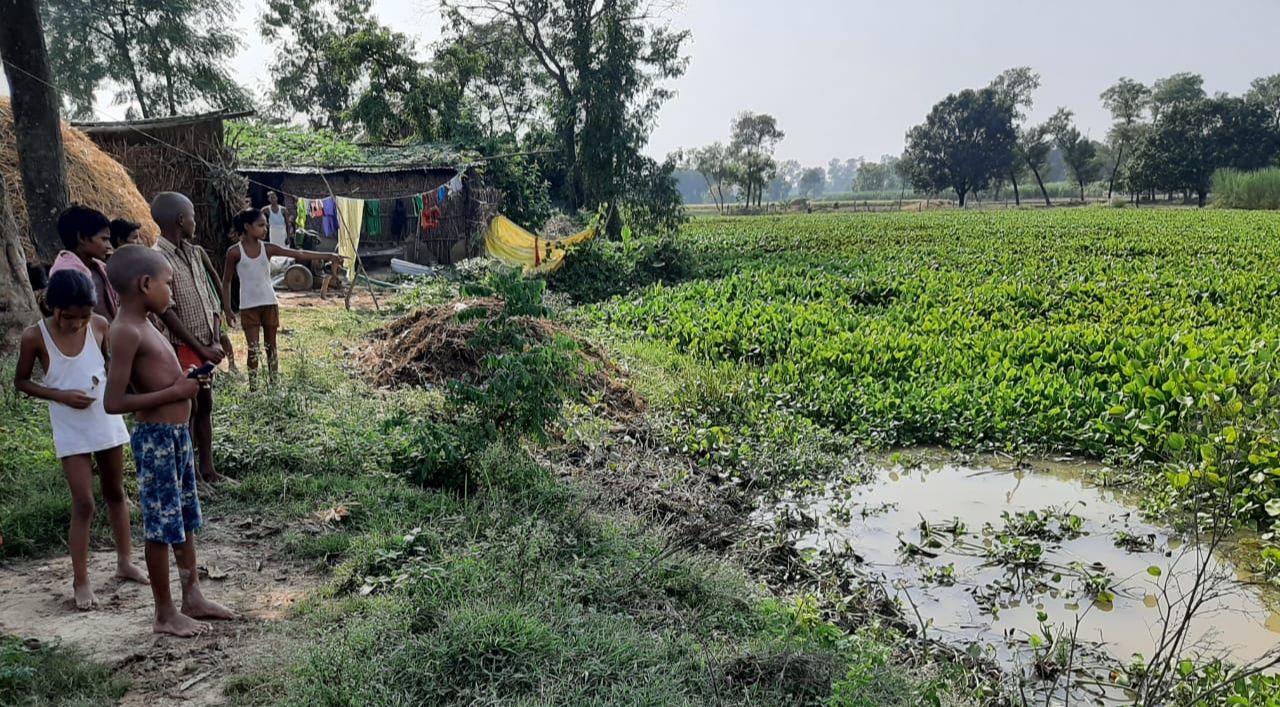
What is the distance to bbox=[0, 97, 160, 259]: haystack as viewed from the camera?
28.9ft

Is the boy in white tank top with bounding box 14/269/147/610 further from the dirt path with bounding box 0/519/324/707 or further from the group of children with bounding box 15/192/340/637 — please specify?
the dirt path with bounding box 0/519/324/707

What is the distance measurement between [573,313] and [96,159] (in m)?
6.66

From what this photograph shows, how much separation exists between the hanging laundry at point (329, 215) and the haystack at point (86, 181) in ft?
17.0

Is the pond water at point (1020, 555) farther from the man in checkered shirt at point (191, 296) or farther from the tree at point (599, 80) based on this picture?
the tree at point (599, 80)

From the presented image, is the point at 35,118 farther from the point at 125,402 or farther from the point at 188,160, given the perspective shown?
the point at 125,402

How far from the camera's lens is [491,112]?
3431 centimetres

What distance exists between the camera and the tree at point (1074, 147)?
60.8m

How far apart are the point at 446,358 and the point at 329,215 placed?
9.14 metres

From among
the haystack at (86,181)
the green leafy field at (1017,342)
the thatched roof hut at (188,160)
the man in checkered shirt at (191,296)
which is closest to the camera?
the man in checkered shirt at (191,296)

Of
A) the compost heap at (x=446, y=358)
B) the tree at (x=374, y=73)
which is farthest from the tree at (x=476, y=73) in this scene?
the compost heap at (x=446, y=358)

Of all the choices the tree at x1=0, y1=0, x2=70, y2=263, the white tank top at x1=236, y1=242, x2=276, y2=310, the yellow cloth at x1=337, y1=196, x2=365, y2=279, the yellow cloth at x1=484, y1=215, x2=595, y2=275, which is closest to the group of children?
the white tank top at x1=236, y1=242, x2=276, y2=310

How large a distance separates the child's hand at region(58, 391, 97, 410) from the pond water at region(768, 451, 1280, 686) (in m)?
3.79

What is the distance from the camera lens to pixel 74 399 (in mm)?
3264

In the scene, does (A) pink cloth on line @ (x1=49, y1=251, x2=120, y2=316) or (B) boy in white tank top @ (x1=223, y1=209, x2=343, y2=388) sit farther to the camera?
(B) boy in white tank top @ (x1=223, y1=209, x2=343, y2=388)
